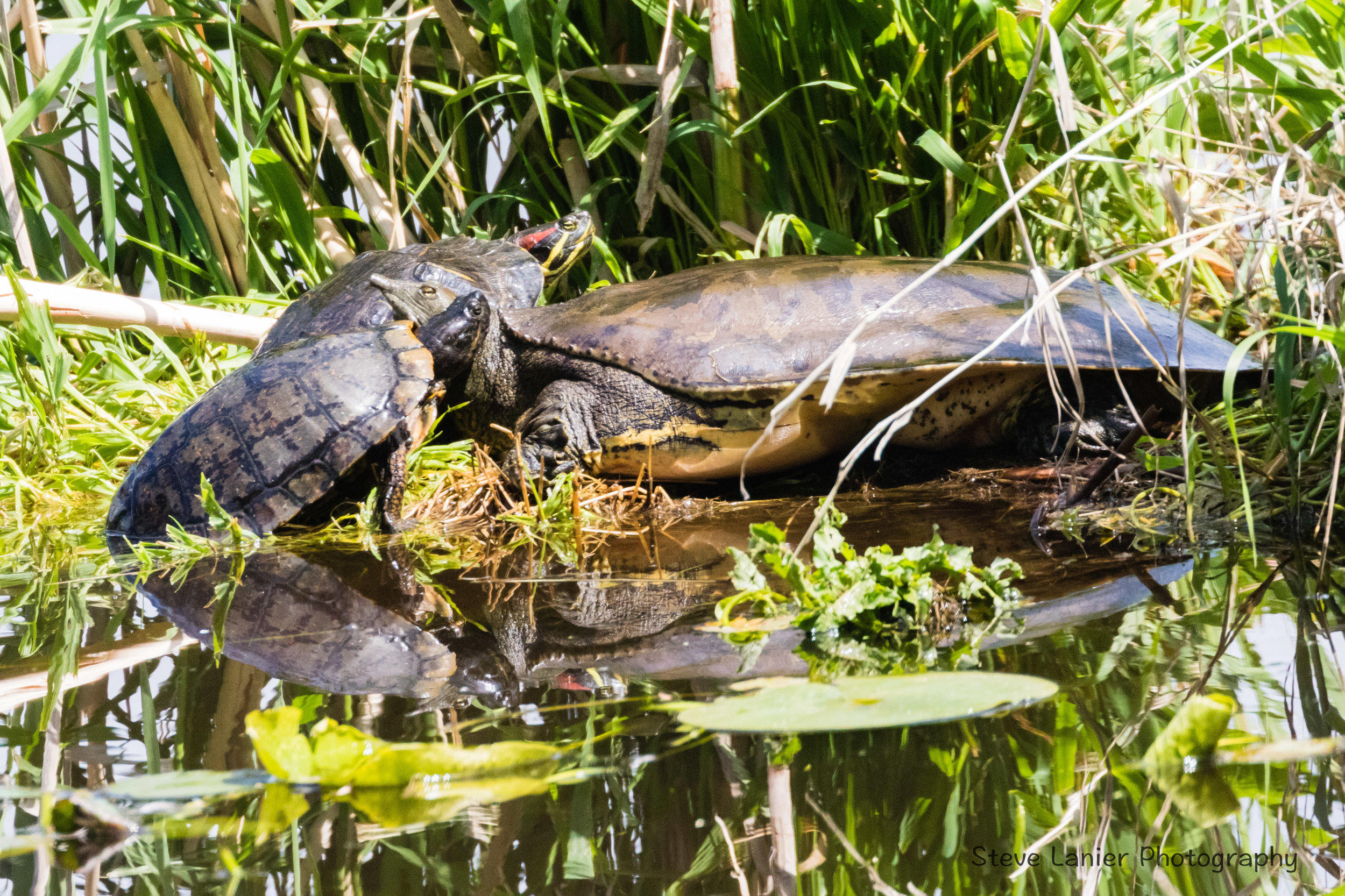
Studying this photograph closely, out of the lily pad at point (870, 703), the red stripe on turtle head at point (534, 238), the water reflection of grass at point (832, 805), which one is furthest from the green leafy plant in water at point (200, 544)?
the red stripe on turtle head at point (534, 238)

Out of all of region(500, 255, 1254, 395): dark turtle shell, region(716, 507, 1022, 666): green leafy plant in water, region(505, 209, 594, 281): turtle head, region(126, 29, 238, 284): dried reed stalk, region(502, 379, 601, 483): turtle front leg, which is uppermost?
region(126, 29, 238, 284): dried reed stalk

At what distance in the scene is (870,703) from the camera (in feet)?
3.55

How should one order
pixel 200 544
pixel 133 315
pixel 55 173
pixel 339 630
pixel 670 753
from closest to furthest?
pixel 670 753
pixel 339 630
pixel 200 544
pixel 133 315
pixel 55 173

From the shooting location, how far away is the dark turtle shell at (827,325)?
250 cm

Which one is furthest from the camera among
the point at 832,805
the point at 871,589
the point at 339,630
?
the point at 339,630

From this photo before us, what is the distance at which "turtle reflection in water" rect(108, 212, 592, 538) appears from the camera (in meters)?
2.63

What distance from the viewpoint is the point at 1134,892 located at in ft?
2.58

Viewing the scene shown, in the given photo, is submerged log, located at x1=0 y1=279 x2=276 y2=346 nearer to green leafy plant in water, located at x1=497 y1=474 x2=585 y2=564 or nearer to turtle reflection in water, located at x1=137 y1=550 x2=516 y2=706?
turtle reflection in water, located at x1=137 y1=550 x2=516 y2=706

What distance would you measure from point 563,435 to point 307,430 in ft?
2.29

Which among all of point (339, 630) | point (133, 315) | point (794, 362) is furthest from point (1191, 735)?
point (133, 315)

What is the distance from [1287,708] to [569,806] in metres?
0.75

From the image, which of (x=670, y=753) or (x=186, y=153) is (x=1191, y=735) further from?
(x=186, y=153)

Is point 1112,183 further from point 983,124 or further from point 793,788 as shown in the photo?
point 793,788

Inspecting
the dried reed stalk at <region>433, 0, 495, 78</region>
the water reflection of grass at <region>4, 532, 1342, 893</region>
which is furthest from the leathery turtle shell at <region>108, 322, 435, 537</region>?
the dried reed stalk at <region>433, 0, 495, 78</region>
